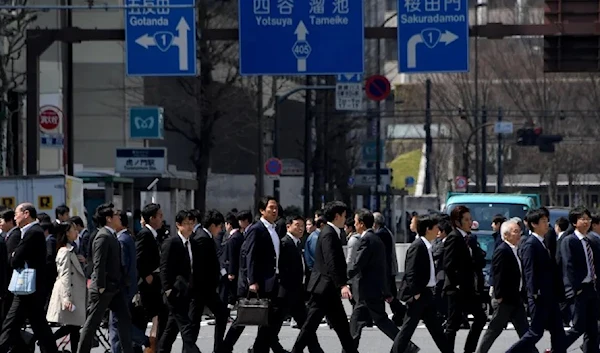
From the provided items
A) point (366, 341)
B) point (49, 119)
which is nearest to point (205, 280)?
point (366, 341)

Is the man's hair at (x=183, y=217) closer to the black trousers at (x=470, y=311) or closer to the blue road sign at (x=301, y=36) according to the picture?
the black trousers at (x=470, y=311)

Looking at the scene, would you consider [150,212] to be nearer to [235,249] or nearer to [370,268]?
[370,268]

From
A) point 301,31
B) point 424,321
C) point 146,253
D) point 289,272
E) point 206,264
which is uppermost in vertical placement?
point 301,31

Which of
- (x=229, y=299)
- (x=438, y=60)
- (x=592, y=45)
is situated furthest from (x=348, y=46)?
(x=229, y=299)

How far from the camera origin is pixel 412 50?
98.5ft

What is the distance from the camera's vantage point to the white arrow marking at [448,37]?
1173 inches

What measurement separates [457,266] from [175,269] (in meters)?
3.11

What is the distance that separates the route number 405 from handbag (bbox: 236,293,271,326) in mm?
15134

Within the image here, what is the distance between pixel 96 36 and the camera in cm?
2817

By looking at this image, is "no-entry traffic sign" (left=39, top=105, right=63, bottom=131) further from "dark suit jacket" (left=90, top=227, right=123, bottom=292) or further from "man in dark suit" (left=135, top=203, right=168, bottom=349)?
"dark suit jacket" (left=90, top=227, right=123, bottom=292)

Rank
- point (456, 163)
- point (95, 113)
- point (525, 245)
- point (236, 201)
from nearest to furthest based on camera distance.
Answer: point (525, 245) < point (95, 113) < point (236, 201) < point (456, 163)

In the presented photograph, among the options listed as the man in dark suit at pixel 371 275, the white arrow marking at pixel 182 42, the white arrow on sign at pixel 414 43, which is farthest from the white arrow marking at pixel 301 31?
the man in dark suit at pixel 371 275

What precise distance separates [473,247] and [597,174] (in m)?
54.5

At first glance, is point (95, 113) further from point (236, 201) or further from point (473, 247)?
point (473, 247)
